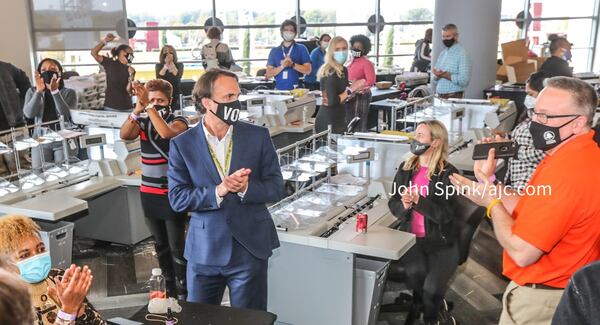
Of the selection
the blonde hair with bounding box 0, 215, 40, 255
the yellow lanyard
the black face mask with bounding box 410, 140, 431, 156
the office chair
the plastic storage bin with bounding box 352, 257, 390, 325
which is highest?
the yellow lanyard

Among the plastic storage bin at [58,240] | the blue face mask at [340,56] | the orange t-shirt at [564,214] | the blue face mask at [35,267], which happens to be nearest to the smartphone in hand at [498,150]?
the orange t-shirt at [564,214]

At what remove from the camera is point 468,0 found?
7.92 m

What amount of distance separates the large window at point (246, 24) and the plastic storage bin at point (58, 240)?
21.6 ft

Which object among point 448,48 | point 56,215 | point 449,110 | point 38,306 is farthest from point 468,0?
point 38,306

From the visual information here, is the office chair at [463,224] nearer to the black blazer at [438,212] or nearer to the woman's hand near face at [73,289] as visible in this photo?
the black blazer at [438,212]

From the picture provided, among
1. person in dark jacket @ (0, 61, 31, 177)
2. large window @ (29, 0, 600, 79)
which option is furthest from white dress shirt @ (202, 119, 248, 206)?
large window @ (29, 0, 600, 79)

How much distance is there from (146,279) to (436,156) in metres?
2.29

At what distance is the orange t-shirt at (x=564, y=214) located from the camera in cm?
190

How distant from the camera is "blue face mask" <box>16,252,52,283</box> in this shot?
2094 millimetres

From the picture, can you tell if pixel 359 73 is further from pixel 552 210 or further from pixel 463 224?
pixel 552 210

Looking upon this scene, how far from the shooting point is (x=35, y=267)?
6.91 ft

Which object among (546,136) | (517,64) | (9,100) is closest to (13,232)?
(546,136)

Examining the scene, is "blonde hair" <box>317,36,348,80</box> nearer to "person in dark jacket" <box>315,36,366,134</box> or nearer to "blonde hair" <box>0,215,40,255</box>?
Answer: "person in dark jacket" <box>315,36,366,134</box>

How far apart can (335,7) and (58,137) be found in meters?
7.76
